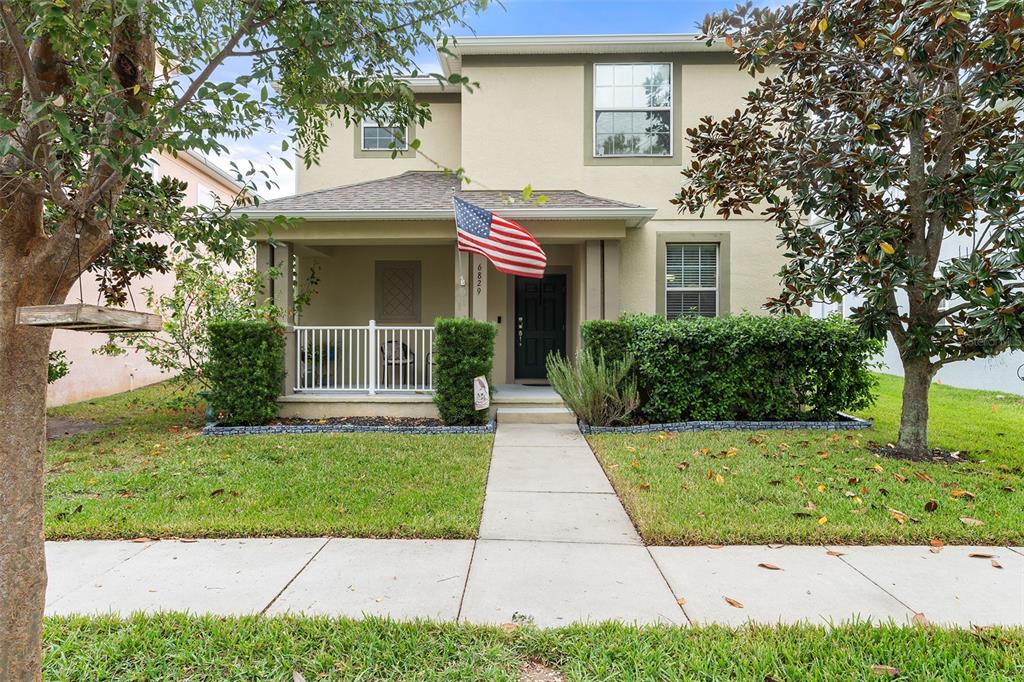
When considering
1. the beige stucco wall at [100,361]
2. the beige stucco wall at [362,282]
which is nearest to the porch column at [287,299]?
the beige stucco wall at [362,282]

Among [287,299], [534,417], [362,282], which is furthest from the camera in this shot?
[362,282]

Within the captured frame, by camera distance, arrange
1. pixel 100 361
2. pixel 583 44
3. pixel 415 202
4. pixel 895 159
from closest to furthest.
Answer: pixel 895 159, pixel 415 202, pixel 583 44, pixel 100 361

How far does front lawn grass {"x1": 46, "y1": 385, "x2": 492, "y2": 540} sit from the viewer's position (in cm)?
404

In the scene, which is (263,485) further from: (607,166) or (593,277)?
(607,166)

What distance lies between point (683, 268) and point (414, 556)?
7.87 metres

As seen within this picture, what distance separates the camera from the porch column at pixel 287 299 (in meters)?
8.70

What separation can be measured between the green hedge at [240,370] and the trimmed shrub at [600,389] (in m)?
4.24

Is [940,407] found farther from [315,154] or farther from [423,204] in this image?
[315,154]

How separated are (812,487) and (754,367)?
306 cm

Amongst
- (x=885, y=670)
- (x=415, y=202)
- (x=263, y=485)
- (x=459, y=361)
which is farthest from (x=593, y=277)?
(x=885, y=670)

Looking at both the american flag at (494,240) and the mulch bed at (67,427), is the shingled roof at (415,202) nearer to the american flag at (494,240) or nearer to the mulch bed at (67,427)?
the american flag at (494,240)

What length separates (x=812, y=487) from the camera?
16.2ft

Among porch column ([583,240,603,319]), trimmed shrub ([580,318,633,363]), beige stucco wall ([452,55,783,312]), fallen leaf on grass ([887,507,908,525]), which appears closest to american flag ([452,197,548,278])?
trimmed shrub ([580,318,633,363])

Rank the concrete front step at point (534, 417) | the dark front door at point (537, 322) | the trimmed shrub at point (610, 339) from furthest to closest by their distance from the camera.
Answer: the dark front door at point (537, 322) → the concrete front step at point (534, 417) → the trimmed shrub at point (610, 339)
